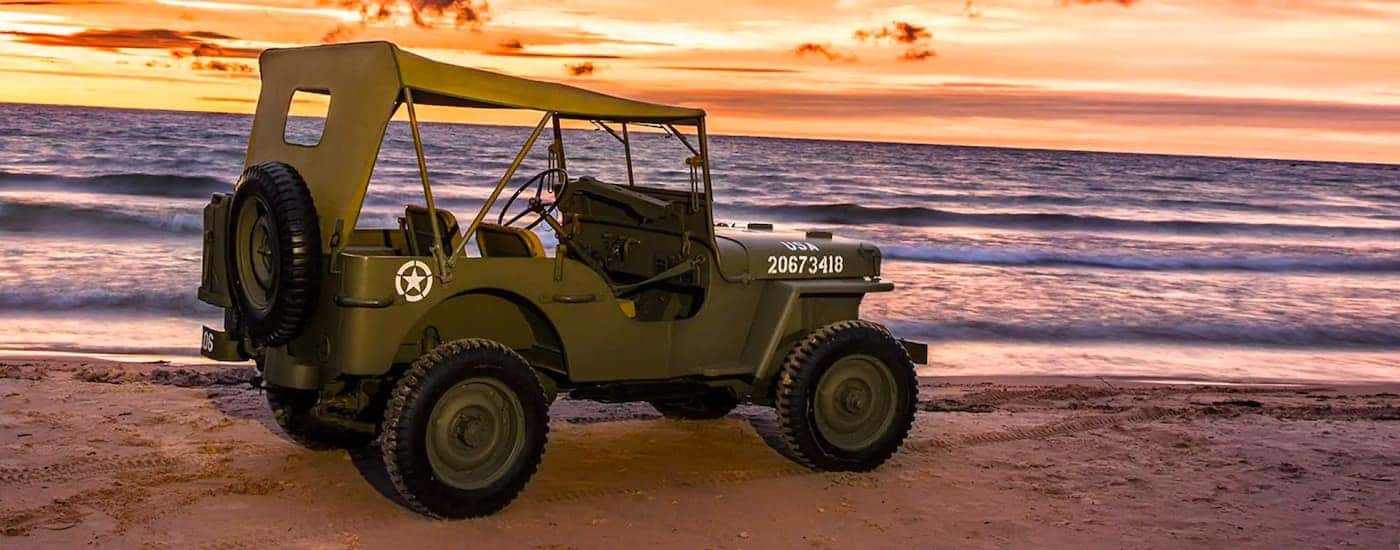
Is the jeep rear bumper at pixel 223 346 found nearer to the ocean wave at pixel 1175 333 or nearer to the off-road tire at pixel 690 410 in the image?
the off-road tire at pixel 690 410

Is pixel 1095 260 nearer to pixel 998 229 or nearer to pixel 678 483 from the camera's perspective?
pixel 998 229

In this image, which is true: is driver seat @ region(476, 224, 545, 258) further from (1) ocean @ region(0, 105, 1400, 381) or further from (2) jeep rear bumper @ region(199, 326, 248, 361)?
(2) jeep rear bumper @ region(199, 326, 248, 361)

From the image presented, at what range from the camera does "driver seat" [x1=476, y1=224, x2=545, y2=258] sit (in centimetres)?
709

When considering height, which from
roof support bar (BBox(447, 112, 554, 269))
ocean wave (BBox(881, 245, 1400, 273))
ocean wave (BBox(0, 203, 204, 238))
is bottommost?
ocean wave (BBox(881, 245, 1400, 273))

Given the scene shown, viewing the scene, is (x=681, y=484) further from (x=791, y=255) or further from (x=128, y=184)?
(x=128, y=184)

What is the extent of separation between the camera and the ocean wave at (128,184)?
117 ft

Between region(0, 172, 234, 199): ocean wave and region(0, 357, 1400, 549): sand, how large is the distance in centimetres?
2741

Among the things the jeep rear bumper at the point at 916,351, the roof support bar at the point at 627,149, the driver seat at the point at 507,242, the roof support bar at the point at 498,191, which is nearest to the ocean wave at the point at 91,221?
the roof support bar at the point at 627,149

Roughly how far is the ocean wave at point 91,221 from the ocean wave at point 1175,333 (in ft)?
52.0

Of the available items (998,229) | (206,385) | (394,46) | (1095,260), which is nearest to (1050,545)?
(394,46)

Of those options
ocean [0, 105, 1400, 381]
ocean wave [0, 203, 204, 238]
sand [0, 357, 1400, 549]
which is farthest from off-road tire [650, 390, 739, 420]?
ocean wave [0, 203, 204, 238]

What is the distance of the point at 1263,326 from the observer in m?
17.2

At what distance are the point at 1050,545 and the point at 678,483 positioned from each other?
2027 mm

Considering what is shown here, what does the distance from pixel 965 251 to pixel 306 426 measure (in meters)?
21.9
